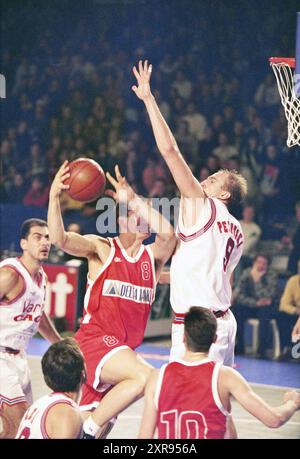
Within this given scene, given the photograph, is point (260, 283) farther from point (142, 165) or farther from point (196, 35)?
point (196, 35)

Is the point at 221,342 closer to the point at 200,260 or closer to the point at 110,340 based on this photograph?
the point at 200,260

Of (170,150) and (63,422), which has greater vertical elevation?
(170,150)

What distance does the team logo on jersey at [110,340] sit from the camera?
7.08 m

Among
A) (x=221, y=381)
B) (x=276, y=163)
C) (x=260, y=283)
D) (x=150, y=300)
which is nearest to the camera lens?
(x=221, y=381)

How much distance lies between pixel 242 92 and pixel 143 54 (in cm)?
256

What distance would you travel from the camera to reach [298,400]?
19.1ft

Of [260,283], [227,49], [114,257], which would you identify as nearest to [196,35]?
[227,49]

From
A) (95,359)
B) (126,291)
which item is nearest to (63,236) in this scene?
(126,291)

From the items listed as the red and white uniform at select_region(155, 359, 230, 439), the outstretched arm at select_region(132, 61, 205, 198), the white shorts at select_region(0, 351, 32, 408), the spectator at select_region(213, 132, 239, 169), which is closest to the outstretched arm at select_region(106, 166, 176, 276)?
the outstretched arm at select_region(132, 61, 205, 198)

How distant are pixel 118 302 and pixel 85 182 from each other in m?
1.07

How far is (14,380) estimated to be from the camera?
6906mm

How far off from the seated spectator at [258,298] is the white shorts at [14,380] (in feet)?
16.9

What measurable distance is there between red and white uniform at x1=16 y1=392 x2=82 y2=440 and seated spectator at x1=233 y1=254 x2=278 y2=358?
6.44 meters

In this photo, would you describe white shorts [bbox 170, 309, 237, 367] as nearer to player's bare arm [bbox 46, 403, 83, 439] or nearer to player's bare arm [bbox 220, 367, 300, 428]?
player's bare arm [bbox 220, 367, 300, 428]
